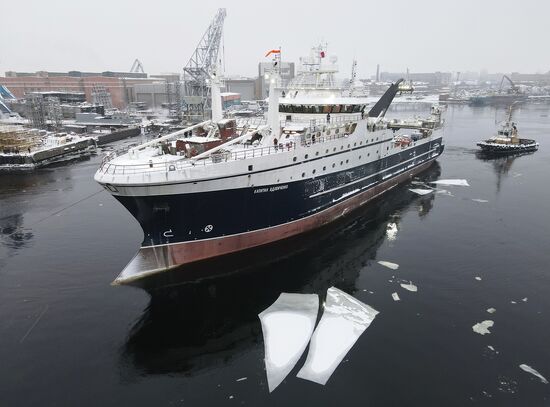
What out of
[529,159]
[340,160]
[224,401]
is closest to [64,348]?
[224,401]

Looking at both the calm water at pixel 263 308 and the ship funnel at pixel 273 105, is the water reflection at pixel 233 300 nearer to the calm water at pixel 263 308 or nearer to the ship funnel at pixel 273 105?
the calm water at pixel 263 308

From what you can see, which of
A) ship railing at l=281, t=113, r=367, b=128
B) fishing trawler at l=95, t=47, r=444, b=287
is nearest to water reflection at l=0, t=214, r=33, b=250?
fishing trawler at l=95, t=47, r=444, b=287

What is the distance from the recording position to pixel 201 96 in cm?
10425

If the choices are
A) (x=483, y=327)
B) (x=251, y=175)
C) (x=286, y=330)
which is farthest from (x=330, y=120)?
(x=483, y=327)

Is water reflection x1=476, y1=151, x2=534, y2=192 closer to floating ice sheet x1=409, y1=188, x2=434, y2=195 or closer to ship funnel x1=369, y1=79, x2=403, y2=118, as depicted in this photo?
floating ice sheet x1=409, y1=188, x2=434, y2=195

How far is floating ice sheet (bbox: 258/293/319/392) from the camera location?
14.6 meters

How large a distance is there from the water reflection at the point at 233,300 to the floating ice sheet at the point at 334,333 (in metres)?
1.23

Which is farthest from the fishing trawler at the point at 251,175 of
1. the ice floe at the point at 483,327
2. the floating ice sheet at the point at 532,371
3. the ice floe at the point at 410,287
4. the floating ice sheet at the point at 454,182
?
Result: the floating ice sheet at the point at 532,371

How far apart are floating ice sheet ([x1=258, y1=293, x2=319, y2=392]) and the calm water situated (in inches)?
17.9

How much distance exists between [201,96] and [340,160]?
8595cm

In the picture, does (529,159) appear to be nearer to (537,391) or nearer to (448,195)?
(448,195)

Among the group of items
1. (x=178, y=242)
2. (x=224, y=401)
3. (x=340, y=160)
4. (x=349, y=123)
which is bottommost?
(x=224, y=401)

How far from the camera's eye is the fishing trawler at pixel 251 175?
1964 cm

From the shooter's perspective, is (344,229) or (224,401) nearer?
(224,401)
